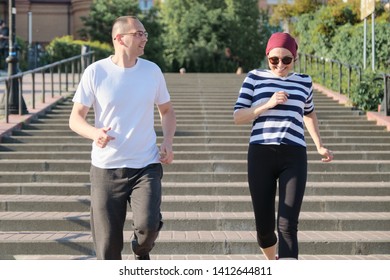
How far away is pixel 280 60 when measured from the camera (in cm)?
470

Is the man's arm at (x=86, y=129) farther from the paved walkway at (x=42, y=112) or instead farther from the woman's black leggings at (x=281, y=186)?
the paved walkway at (x=42, y=112)

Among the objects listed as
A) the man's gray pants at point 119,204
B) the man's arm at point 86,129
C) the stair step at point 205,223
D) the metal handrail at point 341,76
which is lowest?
the stair step at point 205,223

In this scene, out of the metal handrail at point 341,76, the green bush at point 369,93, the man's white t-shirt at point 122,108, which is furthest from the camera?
the green bush at point 369,93

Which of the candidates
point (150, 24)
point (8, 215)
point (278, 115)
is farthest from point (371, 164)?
point (150, 24)

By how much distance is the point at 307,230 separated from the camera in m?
7.62

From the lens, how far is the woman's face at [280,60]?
15.4ft

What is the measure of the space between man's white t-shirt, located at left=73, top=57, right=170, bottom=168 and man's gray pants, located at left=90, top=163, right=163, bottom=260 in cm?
6

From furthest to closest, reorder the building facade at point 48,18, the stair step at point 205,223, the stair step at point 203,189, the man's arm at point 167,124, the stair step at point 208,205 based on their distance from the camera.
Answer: the building facade at point 48,18 < the stair step at point 203,189 < the stair step at point 208,205 < the stair step at point 205,223 < the man's arm at point 167,124

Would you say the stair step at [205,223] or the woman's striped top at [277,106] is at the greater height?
the woman's striped top at [277,106]

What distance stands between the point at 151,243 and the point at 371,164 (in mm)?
6191

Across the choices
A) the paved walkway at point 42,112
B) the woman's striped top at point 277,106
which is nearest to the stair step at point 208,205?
the paved walkway at point 42,112

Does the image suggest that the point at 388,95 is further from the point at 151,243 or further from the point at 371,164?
the point at 151,243

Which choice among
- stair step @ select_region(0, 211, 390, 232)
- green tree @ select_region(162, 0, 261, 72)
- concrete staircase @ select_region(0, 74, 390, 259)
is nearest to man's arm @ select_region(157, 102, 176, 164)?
concrete staircase @ select_region(0, 74, 390, 259)

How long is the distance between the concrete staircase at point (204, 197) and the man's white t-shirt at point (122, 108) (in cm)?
260
